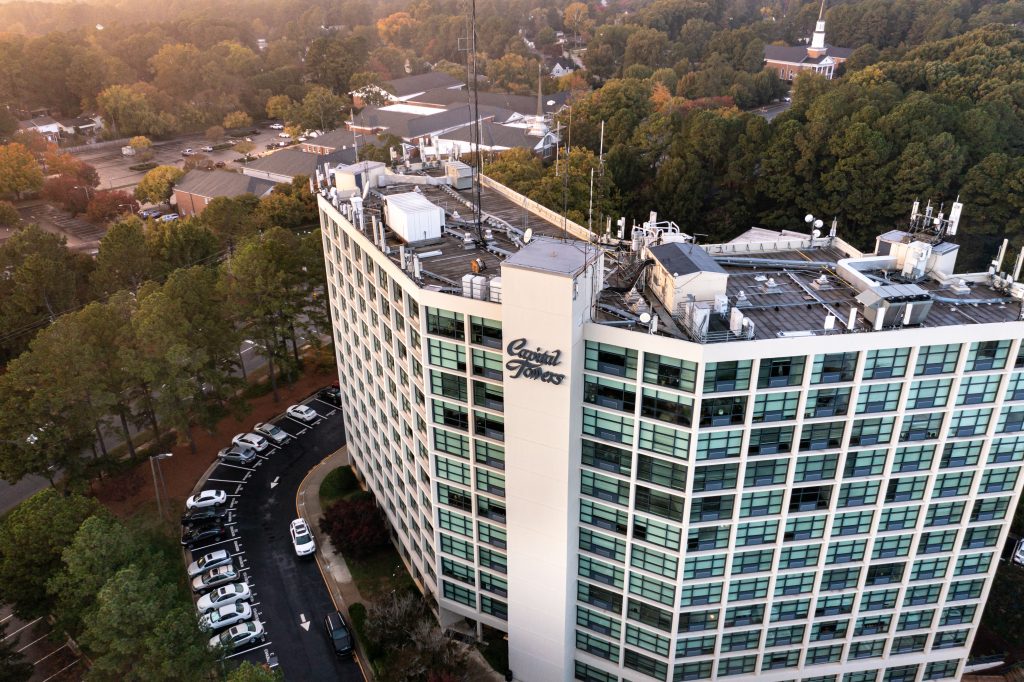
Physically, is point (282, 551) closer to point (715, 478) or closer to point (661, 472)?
point (661, 472)

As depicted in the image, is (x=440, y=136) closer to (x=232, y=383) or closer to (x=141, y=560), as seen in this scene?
(x=232, y=383)

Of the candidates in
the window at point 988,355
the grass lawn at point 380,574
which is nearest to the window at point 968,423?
the window at point 988,355

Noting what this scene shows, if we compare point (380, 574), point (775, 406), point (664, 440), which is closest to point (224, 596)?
point (380, 574)

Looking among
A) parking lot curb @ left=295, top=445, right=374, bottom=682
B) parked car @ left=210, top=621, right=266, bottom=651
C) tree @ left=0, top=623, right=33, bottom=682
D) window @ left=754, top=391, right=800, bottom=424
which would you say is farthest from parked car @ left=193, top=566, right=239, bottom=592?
window @ left=754, top=391, right=800, bottom=424

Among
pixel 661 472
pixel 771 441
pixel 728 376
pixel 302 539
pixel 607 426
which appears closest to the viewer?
pixel 728 376

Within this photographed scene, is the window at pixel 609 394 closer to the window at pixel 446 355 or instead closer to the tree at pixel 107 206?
the window at pixel 446 355

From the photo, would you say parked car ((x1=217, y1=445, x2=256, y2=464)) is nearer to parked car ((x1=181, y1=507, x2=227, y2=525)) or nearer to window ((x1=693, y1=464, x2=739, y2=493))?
parked car ((x1=181, y1=507, x2=227, y2=525))

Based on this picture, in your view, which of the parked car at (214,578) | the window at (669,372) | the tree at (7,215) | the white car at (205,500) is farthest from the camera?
the tree at (7,215)
